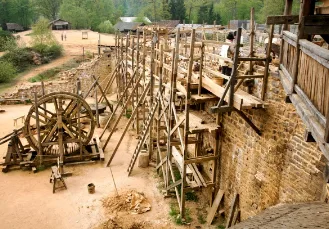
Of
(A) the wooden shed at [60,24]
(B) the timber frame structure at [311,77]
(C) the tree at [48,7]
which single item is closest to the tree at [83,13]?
(A) the wooden shed at [60,24]

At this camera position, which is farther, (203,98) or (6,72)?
(6,72)

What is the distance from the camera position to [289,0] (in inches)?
203

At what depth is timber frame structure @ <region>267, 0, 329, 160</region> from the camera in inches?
117

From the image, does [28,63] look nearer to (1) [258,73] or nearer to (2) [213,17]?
(1) [258,73]

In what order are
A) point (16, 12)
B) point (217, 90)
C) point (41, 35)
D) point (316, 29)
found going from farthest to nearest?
point (16, 12)
point (41, 35)
point (217, 90)
point (316, 29)

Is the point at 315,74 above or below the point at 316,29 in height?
below

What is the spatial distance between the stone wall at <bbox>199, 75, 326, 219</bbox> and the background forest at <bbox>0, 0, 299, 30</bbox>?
127ft

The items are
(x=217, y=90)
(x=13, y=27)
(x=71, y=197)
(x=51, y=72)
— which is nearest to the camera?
(x=217, y=90)

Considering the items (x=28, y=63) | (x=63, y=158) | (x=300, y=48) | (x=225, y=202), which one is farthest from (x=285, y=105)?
(x=28, y=63)

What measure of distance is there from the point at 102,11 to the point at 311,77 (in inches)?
2260

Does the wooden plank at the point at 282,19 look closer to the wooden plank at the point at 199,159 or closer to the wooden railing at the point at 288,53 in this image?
the wooden railing at the point at 288,53

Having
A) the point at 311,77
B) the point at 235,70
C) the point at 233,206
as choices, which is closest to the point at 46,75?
the point at 233,206

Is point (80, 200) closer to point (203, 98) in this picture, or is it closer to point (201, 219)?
point (201, 219)

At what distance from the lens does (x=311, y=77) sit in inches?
137
